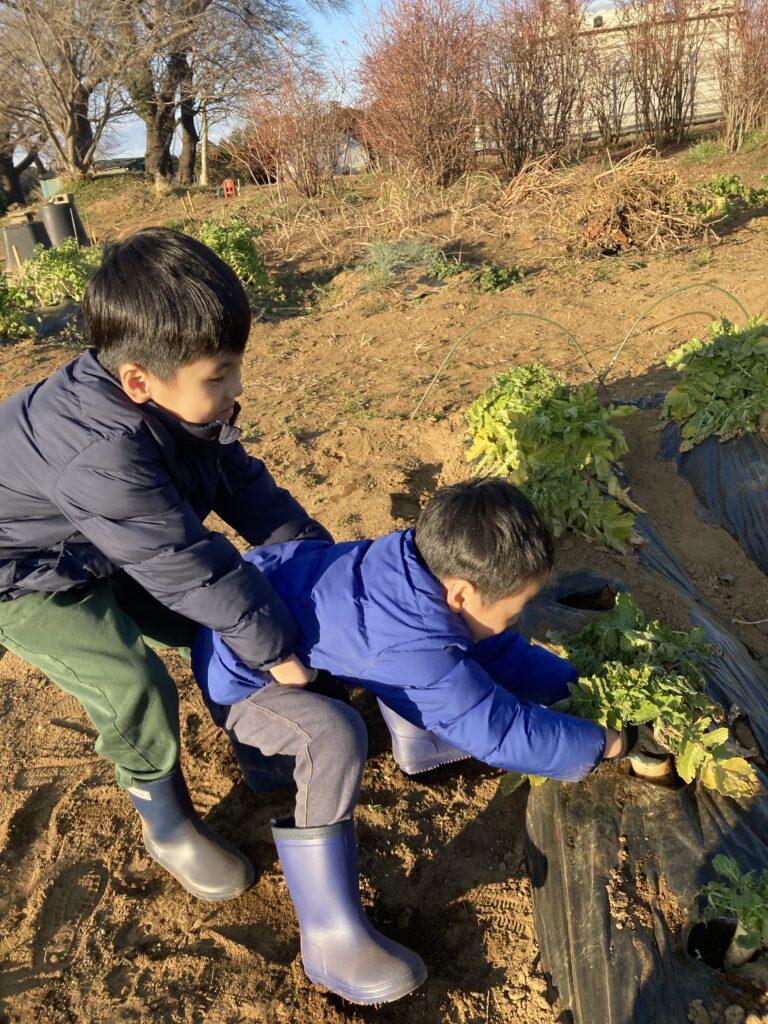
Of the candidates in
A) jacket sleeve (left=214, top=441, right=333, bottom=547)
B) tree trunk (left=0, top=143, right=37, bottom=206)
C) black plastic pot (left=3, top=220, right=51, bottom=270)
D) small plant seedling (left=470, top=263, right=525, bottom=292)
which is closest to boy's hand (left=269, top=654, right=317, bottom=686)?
jacket sleeve (left=214, top=441, right=333, bottom=547)

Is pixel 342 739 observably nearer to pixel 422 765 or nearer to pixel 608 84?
pixel 422 765

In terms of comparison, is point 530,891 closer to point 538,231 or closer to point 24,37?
point 538,231

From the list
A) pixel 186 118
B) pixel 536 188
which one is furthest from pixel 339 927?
pixel 186 118

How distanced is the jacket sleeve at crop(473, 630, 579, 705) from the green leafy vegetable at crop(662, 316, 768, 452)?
208 cm

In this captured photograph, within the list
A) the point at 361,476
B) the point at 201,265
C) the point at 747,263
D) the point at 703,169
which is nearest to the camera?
the point at 201,265

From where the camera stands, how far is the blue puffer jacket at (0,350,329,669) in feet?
5.67

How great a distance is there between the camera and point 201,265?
1746 mm

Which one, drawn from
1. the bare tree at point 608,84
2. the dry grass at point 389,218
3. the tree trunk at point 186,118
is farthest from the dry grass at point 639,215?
the tree trunk at point 186,118

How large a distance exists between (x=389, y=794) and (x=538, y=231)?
7564 mm

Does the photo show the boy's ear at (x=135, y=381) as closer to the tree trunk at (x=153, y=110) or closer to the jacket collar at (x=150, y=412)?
the jacket collar at (x=150, y=412)

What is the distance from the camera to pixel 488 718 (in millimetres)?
1763

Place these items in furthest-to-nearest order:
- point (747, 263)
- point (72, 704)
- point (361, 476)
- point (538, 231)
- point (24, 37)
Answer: point (24, 37) < point (538, 231) < point (747, 263) < point (361, 476) < point (72, 704)

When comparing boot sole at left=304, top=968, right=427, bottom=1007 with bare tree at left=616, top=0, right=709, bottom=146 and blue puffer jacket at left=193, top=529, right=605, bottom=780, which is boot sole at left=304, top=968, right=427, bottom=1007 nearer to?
blue puffer jacket at left=193, top=529, right=605, bottom=780

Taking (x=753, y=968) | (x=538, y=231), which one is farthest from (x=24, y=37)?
(x=753, y=968)
